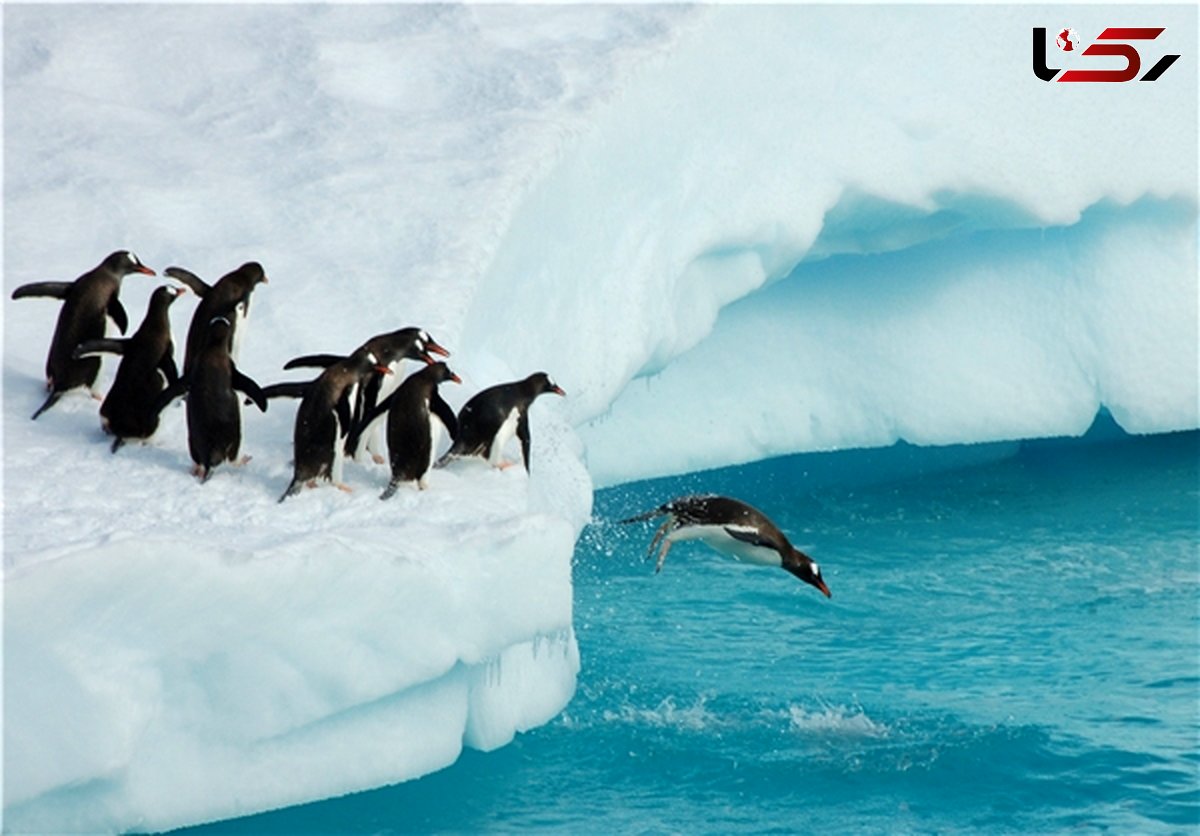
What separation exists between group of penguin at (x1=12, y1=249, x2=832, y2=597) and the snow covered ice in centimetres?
14

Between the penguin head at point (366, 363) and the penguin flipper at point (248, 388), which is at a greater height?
the penguin head at point (366, 363)

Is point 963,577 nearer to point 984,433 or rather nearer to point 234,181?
point 984,433

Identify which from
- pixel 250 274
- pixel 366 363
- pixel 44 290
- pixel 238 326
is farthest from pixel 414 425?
pixel 44 290

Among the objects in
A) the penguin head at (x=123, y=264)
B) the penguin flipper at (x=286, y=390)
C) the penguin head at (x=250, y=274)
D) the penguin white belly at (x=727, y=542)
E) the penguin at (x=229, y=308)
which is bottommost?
the penguin white belly at (x=727, y=542)

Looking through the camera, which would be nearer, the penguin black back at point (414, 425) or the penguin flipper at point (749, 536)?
the penguin black back at point (414, 425)

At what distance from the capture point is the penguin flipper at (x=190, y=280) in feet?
22.0

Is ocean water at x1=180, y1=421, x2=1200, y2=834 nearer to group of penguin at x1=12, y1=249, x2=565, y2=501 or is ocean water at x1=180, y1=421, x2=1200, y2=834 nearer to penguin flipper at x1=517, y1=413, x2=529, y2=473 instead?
penguin flipper at x1=517, y1=413, x2=529, y2=473

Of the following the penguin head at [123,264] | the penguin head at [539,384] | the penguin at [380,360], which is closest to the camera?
the penguin at [380,360]

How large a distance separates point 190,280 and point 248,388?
3.43ft

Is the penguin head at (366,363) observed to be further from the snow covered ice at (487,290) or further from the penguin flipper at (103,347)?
the penguin flipper at (103,347)

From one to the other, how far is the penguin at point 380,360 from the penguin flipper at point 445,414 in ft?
0.52

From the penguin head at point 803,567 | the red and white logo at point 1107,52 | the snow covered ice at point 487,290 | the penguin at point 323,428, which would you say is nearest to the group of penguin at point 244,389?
the penguin at point 323,428

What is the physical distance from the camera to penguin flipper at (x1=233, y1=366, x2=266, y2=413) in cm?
587

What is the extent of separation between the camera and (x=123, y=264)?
6.67 meters
